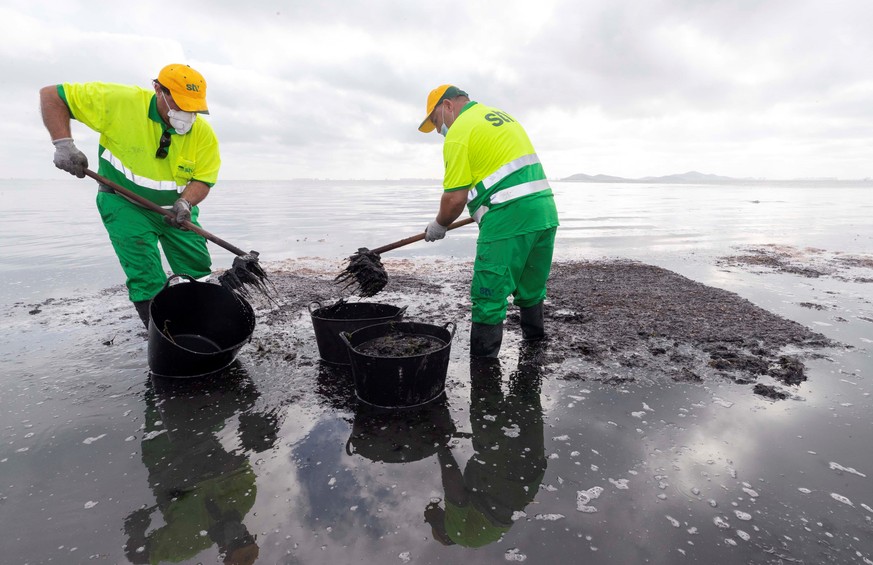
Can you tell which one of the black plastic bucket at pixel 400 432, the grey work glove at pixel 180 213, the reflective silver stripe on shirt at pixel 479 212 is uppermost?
the reflective silver stripe on shirt at pixel 479 212

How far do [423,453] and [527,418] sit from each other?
0.77 meters

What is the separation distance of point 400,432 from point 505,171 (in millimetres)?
2064

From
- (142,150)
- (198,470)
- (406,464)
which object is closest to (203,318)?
(142,150)

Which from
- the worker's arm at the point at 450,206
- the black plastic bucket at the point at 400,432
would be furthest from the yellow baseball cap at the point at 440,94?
the black plastic bucket at the point at 400,432

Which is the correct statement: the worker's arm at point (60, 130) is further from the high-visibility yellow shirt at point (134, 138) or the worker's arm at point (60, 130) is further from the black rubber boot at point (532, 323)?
the black rubber boot at point (532, 323)

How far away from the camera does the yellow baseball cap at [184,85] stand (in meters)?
3.66

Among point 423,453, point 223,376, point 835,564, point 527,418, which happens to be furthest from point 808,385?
point 223,376

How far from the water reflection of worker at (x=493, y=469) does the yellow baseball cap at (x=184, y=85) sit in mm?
3117

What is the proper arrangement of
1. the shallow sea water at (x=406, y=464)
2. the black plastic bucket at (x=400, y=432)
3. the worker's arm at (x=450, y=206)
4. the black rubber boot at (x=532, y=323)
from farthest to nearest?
1. the black rubber boot at (x=532, y=323)
2. the worker's arm at (x=450, y=206)
3. the black plastic bucket at (x=400, y=432)
4. the shallow sea water at (x=406, y=464)

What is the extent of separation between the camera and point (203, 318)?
4281 millimetres

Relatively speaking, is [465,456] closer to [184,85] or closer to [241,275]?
[241,275]

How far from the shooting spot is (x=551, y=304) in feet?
18.6

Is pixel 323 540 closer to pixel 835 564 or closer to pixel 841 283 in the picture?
pixel 835 564

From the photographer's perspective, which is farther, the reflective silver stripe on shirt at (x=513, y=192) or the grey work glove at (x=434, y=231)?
the grey work glove at (x=434, y=231)
